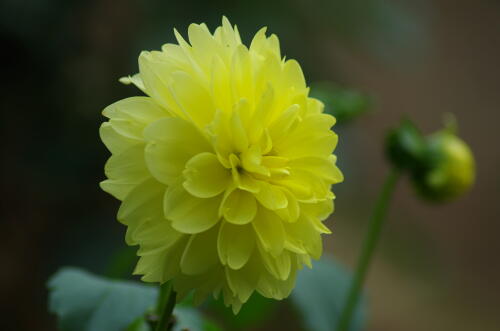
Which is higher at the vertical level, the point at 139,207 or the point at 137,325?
the point at 139,207

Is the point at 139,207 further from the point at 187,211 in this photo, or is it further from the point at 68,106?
the point at 68,106

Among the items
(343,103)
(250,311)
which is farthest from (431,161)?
(250,311)

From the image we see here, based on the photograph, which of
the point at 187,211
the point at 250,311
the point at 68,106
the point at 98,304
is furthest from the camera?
the point at 68,106

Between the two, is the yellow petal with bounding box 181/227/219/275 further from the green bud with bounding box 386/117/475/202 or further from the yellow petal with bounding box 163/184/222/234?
the green bud with bounding box 386/117/475/202

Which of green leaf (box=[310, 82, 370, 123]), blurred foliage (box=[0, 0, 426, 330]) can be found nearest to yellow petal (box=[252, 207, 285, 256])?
green leaf (box=[310, 82, 370, 123])

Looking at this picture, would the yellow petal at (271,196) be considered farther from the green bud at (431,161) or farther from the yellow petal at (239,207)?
the green bud at (431,161)

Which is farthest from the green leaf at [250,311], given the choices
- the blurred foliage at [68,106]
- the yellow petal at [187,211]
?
the blurred foliage at [68,106]
